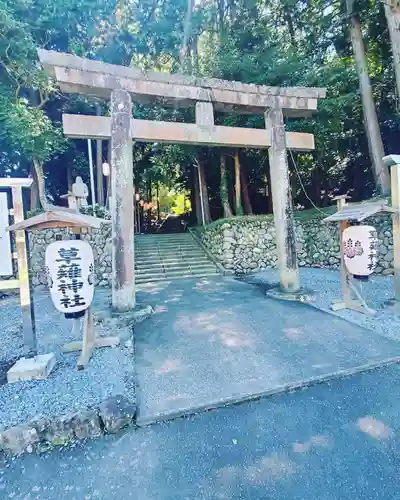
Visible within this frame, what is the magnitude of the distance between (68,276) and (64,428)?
60.1 inches

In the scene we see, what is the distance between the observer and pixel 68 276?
10.4ft

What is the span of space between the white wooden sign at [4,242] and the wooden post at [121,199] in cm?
Result: 155

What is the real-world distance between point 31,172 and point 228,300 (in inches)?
357

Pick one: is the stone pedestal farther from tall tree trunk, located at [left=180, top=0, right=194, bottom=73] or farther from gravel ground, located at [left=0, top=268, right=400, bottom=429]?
tall tree trunk, located at [left=180, top=0, right=194, bottom=73]

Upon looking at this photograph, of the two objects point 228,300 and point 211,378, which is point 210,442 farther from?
point 228,300

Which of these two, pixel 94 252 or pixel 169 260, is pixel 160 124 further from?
pixel 169 260

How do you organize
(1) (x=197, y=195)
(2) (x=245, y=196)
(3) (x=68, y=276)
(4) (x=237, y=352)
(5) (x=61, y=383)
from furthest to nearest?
1. (1) (x=197, y=195)
2. (2) (x=245, y=196)
3. (4) (x=237, y=352)
4. (3) (x=68, y=276)
5. (5) (x=61, y=383)

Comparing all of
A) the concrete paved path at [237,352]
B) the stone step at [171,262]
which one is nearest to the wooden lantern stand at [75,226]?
the concrete paved path at [237,352]

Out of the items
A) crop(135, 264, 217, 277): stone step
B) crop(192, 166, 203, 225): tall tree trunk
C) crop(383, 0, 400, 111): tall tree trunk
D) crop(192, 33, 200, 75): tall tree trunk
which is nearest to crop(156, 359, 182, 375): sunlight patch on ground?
crop(135, 264, 217, 277): stone step

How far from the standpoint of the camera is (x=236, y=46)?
9.42m

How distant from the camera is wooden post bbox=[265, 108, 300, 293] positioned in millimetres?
5742

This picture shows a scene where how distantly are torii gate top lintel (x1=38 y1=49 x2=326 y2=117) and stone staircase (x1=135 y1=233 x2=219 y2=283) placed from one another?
5024mm

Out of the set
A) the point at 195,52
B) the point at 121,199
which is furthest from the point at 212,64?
the point at 121,199

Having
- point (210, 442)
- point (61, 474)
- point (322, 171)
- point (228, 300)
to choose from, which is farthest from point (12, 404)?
point (322, 171)
